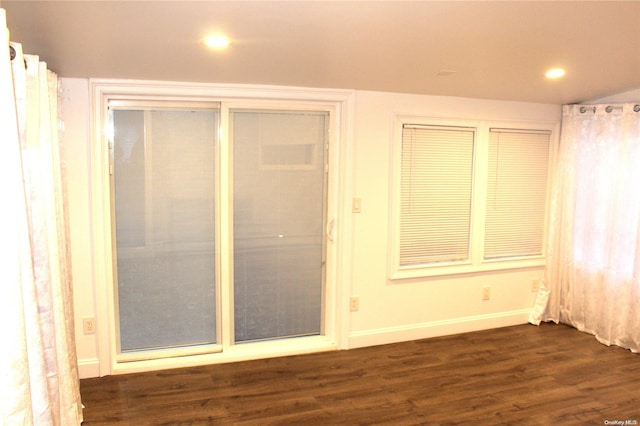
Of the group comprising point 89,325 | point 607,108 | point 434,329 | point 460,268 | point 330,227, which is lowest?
point 434,329

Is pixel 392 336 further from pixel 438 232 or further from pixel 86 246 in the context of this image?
pixel 86 246

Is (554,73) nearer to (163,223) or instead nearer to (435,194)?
(435,194)

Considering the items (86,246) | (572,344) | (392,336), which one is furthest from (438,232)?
(86,246)

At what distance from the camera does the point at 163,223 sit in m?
3.53

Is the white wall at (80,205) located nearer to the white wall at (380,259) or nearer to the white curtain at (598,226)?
the white wall at (380,259)

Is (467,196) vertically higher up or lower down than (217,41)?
lower down

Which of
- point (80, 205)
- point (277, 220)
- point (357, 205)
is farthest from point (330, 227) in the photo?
point (80, 205)

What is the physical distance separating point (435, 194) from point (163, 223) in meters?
2.23

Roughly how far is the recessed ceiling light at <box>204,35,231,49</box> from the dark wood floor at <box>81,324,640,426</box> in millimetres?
2116

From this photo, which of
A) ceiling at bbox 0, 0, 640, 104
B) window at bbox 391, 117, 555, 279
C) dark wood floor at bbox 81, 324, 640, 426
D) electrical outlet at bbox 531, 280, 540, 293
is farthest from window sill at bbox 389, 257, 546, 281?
ceiling at bbox 0, 0, 640, 104

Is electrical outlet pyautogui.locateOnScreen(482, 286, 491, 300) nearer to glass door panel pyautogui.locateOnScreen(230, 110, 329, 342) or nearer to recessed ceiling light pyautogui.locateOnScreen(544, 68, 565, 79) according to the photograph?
glass door panel pyautogui.locateOnScreen(230, 110, 329, 342)

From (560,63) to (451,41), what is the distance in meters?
0.97

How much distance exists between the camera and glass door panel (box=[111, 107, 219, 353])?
11.3ft

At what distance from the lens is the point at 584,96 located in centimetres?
410
